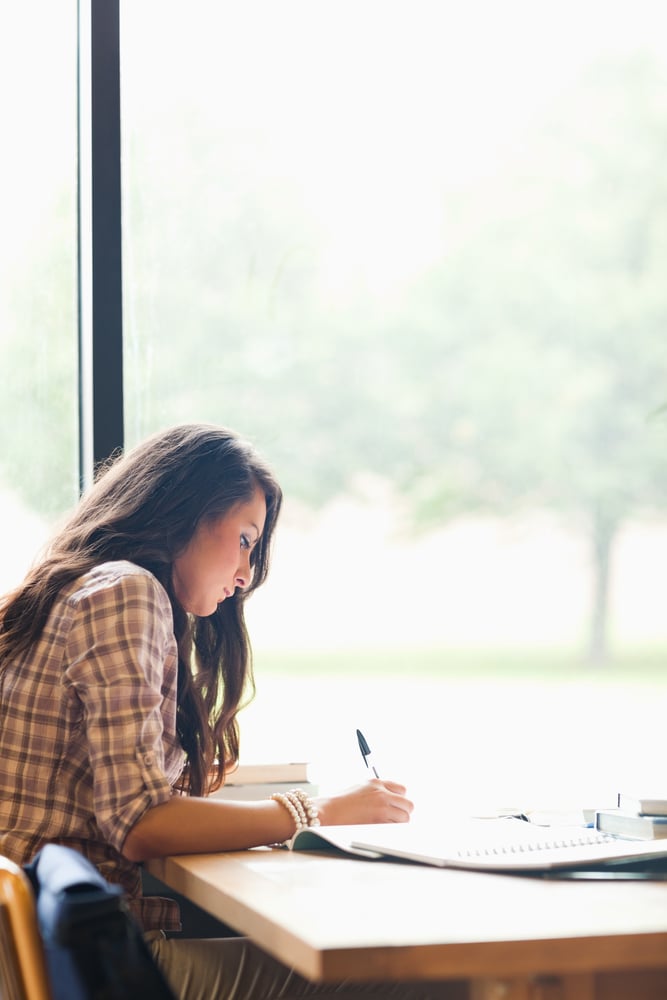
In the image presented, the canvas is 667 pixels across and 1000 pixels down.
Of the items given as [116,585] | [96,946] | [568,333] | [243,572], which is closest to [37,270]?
[243,572]

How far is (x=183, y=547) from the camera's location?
158 cm

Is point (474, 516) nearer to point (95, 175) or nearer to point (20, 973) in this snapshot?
point (95, 175)

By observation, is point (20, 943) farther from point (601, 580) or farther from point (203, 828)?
point (601, 580)

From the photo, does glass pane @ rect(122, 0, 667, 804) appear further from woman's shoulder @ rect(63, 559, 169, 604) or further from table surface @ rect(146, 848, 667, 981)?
table surface @ rect(146, 848, 667, 981)

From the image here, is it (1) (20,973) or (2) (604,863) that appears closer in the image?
(1) (20,973)

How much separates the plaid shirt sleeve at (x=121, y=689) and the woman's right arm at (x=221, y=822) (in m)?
0.02

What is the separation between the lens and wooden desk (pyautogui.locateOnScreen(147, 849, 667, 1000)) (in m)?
0.84

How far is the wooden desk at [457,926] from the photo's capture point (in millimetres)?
835

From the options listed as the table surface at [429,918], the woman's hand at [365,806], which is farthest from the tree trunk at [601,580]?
the table surface at [429,918]

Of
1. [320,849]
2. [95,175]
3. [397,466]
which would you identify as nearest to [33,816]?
[320,849]

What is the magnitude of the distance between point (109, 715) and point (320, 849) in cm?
31

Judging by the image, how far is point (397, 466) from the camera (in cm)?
441

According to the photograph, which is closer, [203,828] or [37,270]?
[203,828]

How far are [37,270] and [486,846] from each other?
4.83 feet
